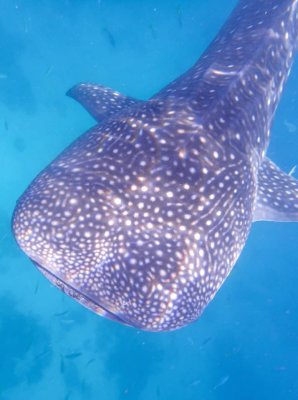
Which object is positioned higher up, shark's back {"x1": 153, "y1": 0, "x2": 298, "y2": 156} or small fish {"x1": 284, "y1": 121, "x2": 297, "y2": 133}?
shark's back {"x1": 153, "y1": 0, "x2": 298, "y2": 156}

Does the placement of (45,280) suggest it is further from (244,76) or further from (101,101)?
(244,76)

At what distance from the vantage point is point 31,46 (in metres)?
15.0

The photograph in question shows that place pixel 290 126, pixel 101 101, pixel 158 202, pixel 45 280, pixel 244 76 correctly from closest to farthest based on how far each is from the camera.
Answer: pixel 158 202, pixel 244 76, pixel 101 101, pixel 45 280, pixel 290 126

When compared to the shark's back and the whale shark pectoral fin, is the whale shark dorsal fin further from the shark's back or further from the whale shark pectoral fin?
the whale shark pectoral fin

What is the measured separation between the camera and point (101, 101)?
23.1 ft

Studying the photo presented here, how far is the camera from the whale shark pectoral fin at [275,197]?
20.2ft

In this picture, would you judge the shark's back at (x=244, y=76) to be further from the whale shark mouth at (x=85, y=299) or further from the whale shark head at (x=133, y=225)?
the whale shark mouth at (x=85, y=299)

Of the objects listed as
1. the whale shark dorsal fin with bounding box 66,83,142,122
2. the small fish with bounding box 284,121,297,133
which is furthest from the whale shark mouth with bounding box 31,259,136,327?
the small fish with bounding box 284,121,297,133

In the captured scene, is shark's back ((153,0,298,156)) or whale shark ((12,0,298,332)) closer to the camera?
whale shark ((12,0,298,332))

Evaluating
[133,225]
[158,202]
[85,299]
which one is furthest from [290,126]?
[85,299]

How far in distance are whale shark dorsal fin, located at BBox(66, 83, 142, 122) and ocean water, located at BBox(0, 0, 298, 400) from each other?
7.48 metres

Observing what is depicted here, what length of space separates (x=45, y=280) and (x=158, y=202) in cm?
1065

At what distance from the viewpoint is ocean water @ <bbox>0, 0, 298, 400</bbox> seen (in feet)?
46.2

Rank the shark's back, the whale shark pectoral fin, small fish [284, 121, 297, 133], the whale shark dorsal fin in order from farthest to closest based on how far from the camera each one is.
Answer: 1. small fish [284, 121, 297, 133]
2. the whale shark dorsal fin
3. the whale shark pectoral fin
4. the shark's back
